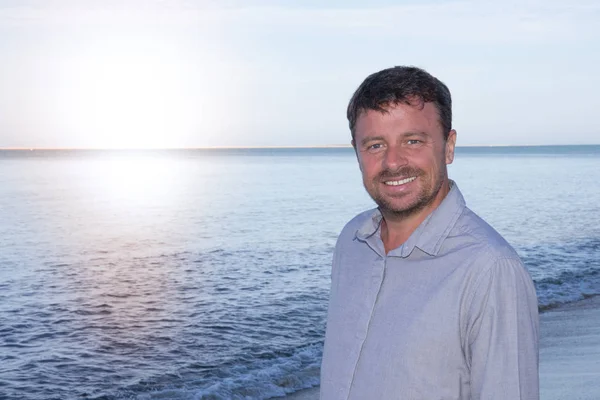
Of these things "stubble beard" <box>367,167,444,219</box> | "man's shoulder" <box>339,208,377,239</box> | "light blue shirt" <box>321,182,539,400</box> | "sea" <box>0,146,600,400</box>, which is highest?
"stubble beard" <box>367,167,444,219</box>

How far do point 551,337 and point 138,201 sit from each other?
1316 inches

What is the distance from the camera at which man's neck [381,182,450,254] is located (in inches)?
84.3

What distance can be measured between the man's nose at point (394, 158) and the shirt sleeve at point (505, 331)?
1.54 ft

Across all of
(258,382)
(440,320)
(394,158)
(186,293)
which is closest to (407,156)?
(394,158)

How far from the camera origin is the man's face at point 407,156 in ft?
6.86

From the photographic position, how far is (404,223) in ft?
7.14

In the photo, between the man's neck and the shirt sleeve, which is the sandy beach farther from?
the shirt sleeve

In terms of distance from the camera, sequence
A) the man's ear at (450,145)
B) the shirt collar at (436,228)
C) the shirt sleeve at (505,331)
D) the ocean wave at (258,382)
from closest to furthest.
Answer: the shirt sleeve at (505,331) → the shirt collar at (436,228) → the man's ear at (450,145) → the ocean wave at (258,382)

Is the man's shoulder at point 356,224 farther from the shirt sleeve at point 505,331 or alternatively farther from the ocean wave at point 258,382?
the ocean wave at point 258,382

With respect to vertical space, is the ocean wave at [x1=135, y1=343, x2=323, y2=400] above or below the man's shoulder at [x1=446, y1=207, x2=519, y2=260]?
below

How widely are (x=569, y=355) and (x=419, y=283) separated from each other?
21.8ft

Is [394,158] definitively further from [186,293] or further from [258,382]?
[186,293]

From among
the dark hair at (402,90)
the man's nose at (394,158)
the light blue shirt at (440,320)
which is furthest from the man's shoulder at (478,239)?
the dark hair at (402,90)

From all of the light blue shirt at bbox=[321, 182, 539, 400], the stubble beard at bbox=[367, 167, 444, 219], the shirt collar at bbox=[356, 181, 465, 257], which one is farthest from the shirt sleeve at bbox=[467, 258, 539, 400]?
the stubble beard at bbox=[367, 167, 444, 219]
